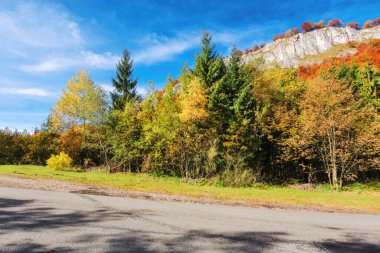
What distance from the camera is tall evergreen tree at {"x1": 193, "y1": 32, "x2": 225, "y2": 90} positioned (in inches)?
970

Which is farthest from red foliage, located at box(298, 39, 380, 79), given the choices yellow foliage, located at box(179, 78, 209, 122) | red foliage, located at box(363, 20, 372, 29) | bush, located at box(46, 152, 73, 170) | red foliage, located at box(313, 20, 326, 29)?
red foliage, located at box(363, 20, 372, 29)

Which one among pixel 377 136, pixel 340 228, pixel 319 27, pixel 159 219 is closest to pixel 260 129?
pixel 377 136

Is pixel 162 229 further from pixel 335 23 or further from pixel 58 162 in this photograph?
pixel 335 23

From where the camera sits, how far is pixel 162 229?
561 centimetres

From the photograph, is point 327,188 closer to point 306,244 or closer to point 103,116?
point 306,244

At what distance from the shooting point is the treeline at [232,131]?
→ 20859mm

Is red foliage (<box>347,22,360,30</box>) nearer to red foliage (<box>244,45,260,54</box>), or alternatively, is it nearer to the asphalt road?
red foliage (<box>244,45,260,54</box>)

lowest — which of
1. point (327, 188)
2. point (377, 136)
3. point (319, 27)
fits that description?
point (327, 188)

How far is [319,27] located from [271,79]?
581 ft

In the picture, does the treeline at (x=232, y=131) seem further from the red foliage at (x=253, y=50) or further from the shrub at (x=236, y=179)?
the red foliage at (x=253, y=50)

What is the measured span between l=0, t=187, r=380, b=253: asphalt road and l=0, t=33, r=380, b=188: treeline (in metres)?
11.7

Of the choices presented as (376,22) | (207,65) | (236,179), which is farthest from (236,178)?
(376,22)

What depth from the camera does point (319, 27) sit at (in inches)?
6708

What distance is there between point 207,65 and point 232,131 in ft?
25.0
